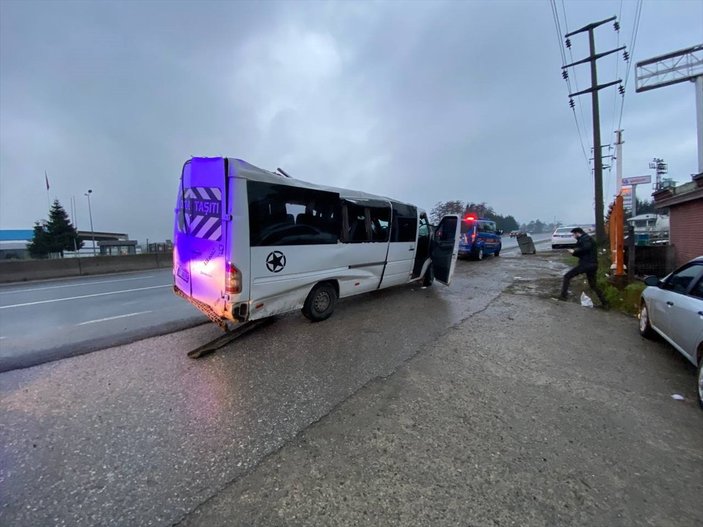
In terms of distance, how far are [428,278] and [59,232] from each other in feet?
190

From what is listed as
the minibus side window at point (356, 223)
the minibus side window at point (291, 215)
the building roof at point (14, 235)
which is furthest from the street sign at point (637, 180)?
the building roof at point (14, 235)

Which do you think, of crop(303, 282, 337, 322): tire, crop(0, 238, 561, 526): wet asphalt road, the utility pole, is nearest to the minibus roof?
crop(303, 282, 337, 322): tire

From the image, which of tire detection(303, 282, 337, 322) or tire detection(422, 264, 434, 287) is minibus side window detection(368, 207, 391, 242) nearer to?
tire detection(303, 282, 337, 322)

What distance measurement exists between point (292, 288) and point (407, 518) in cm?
377

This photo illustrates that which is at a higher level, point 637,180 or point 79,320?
point 637,180

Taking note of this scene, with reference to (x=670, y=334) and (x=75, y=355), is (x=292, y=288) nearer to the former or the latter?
(x=75, y=355)

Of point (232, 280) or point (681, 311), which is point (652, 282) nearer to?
point (681, 311)

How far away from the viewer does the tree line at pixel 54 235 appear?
4459 centimetres

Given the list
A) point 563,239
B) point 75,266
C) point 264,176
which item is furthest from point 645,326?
point 563,239

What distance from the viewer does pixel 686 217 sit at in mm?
9977

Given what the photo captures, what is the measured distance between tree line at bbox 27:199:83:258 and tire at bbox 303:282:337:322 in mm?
53784

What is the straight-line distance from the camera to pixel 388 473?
2330 mm

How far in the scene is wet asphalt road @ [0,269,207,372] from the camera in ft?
16.3

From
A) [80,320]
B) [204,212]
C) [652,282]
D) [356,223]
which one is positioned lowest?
[80,320]
